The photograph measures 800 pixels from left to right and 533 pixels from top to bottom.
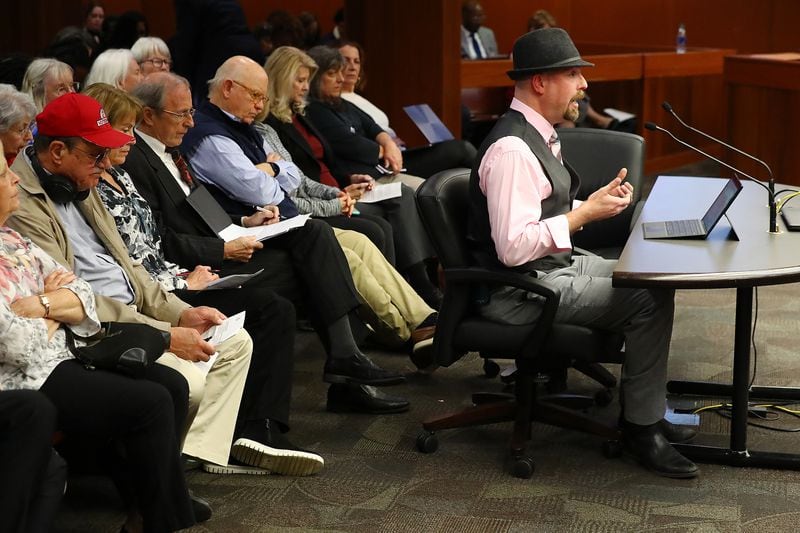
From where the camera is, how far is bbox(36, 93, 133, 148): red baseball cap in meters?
2.98

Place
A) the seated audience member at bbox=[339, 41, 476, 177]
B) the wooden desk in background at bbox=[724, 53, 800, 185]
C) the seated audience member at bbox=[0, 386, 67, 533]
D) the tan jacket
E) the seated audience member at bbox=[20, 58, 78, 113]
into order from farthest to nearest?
the wooden desk in background at bbox=[724, 53, 800, 185], the seated audience member at bbox=[339, 41, 476, 177], the seated audience member at bbox=[20, 58, 78, 113], the tan jacket, the seated audience member at bbox=[0, 386, 67, 533]

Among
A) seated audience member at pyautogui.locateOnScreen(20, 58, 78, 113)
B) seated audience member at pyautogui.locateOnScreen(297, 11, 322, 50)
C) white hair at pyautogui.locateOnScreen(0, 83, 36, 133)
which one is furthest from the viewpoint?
seated audience member at pyautogui.locateOnScreen(297, 11, 322, 50)

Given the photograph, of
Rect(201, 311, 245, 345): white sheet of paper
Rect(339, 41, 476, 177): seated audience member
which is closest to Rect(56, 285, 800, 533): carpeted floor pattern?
Rect(201, 311, 245, 345): white sheet of paper

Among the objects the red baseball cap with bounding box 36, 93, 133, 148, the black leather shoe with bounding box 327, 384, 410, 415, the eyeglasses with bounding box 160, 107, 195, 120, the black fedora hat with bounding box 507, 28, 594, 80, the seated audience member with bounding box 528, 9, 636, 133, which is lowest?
the black leather shoe with bounding box 327, 384, 410, 415

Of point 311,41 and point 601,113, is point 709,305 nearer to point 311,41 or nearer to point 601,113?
point 601,113

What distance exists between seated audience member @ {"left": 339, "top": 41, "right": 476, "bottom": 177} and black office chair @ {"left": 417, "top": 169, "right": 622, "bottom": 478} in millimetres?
2210

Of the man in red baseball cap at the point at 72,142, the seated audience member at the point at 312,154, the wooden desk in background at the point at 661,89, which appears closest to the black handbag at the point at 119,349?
the man in red baseball cap at the point at 72,142

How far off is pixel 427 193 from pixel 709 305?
231 cm

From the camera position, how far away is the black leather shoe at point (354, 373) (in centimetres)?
391

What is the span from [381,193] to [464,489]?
195cm

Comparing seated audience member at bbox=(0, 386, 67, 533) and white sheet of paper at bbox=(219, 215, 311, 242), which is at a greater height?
white sheet of paper at bbox=(219, 215, 311, 242)

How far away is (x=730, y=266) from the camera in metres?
3.01

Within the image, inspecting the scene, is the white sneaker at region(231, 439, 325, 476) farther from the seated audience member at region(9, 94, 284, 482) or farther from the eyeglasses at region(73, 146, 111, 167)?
the eyeglasses at region(73, 146, 111, 167)

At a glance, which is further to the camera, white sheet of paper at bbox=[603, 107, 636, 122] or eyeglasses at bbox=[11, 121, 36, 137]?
white sheet of paper at bbox=[603, 107, 636, 122]
